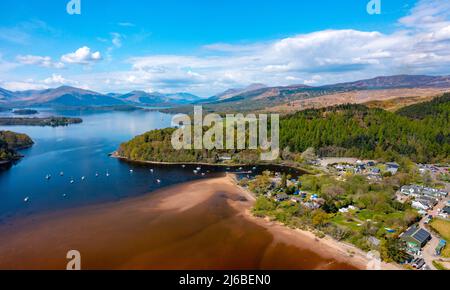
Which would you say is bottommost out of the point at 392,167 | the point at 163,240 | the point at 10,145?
the point at 163,240

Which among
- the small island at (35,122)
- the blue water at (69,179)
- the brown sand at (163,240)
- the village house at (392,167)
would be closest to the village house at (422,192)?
the village house at (392,167)

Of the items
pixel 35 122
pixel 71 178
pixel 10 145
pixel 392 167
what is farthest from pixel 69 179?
pixel 35 122

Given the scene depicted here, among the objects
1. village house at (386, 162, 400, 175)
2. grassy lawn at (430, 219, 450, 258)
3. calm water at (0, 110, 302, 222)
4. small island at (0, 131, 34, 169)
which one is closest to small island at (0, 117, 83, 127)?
small island at (0, 131, 34, 169)

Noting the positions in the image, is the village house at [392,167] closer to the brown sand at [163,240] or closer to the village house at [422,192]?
the village house at [422,192]

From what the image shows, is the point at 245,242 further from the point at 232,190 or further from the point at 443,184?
the point at 443,184

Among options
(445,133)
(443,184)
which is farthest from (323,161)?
(445,133)

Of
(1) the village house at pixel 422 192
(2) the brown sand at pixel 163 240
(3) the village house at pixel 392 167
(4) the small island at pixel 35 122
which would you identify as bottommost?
(2) the brown sand at pixel 163 240

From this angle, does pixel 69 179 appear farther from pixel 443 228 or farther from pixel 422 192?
pixel 422 192

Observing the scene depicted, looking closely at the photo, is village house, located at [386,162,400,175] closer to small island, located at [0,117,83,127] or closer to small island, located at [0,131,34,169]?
small island, located at [0,131,34,169]
